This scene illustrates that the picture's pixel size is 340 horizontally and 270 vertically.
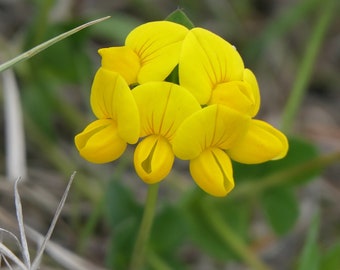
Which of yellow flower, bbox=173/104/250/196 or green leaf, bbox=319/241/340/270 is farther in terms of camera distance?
green leaf, bbox=319/241/340/270

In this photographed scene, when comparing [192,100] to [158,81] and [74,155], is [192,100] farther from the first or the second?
[74,155]

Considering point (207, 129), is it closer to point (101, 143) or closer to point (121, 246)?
point (101, 143)

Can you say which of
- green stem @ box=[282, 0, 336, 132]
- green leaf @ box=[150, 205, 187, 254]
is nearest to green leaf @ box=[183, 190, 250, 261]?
green leaf @ box=[150, 205, 187, 254]

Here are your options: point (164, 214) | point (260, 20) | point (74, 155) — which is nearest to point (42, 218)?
point (74, 155)

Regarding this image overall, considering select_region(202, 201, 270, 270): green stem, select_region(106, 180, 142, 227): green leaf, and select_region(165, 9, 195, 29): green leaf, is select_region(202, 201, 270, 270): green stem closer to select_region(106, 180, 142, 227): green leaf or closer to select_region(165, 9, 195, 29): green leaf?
select_region(106, 180, 142, 227): green leaf

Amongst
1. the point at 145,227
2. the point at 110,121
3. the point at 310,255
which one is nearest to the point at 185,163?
the point at 310,255
